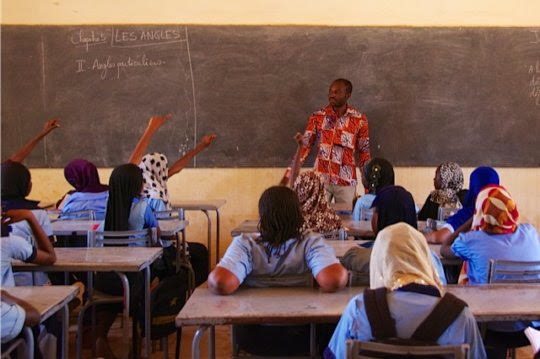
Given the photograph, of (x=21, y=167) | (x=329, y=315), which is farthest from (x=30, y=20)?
(x=329, y=315)

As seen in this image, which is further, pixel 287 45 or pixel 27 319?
pixel 287 45

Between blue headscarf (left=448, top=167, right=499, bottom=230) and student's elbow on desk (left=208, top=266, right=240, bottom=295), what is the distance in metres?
1.69

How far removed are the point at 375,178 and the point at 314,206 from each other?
0.80 metres

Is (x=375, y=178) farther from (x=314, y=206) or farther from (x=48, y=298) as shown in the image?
(x=48, y=298)

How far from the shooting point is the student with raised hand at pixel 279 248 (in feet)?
8.14

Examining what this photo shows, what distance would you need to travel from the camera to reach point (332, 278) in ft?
7.86

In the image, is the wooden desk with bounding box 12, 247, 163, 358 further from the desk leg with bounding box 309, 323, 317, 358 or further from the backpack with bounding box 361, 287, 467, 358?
the backpack with bounding box 361, 287, 467, 358

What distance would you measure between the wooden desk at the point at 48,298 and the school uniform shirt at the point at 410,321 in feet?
3.37

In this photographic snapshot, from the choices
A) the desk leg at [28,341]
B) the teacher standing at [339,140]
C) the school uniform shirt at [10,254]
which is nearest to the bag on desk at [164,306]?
the school uniform shirt at [10,254]

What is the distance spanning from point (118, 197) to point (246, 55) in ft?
9.60

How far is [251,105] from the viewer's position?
21.1 ft

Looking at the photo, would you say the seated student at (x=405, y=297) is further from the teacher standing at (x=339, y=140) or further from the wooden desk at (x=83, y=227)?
the teacher standing at (x=339, y=140)

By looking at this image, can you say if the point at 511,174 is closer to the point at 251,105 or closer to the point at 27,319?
the point at 251,105

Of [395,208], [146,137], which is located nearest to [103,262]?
[395,208]
